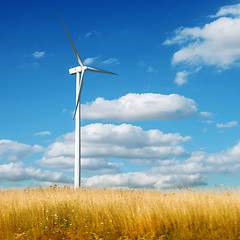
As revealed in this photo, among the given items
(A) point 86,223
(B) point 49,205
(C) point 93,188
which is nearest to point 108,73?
(C) point 93,188

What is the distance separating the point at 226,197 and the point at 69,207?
809 centimetres

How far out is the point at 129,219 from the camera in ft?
47.4

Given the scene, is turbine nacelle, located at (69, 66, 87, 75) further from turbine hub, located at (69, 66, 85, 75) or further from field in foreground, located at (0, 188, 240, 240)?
field in foreground, located at (0, 188, 240, 240)

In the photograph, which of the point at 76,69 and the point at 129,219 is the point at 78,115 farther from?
the point at 129,219

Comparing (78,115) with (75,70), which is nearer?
(78,115)

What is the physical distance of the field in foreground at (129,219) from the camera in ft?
44.4

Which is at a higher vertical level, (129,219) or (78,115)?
(78,115)

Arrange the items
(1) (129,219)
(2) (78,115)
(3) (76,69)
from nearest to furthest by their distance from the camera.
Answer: (1) (129,219)
(2) (78,115)
(3) (76,69)

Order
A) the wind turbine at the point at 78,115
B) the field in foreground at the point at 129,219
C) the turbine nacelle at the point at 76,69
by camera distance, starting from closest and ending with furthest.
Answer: the field in foreground at the point at 129,219 → the wind turbine at the point at 78,115 → the turbine nacelle at the point at 76,69

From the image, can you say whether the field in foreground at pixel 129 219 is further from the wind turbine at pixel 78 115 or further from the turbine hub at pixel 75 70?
the turbine hub at pixel 75 70

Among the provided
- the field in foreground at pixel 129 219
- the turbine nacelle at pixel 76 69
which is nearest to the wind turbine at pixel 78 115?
the turbine nacelle at pixel 76 69

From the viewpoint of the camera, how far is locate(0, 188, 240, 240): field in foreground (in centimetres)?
1352

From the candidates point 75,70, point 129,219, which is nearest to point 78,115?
point 75,70

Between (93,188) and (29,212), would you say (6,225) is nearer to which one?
(29,212)
